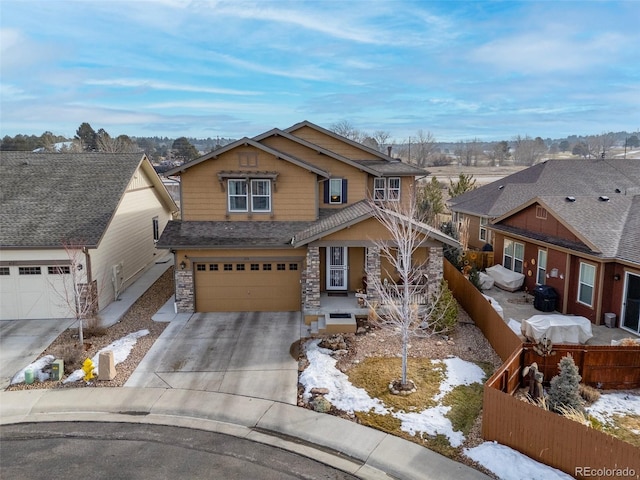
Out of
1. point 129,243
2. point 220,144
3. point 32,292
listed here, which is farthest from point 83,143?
point 32,292

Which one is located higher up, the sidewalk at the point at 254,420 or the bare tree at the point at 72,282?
the bare tree at the point at 72,282

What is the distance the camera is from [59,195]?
65.4 ft

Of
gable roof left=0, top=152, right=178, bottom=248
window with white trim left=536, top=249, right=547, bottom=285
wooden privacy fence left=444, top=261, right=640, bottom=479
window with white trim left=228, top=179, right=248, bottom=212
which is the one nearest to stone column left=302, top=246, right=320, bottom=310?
window with white trim left=228, top=179, right=248, bottom=212

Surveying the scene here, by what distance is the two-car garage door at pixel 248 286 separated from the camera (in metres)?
17.9

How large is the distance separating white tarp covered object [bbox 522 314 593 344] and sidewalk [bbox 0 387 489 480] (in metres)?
6.44

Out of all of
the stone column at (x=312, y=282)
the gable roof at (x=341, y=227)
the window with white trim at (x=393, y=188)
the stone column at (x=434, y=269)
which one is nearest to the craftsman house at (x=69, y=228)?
the stone column at (x=312, y=282)

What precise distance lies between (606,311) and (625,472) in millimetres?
9994

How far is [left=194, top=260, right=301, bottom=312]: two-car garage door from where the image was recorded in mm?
17859

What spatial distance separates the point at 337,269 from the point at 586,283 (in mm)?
9055

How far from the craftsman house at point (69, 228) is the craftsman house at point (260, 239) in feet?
9.91

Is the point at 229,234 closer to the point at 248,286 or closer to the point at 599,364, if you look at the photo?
the point at 248,286

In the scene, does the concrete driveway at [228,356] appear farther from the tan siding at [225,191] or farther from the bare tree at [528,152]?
the bare tree at [528,152]

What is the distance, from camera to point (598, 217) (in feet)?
58.6

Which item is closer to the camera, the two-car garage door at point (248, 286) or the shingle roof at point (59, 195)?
the shingle roof at point (59, 195)
